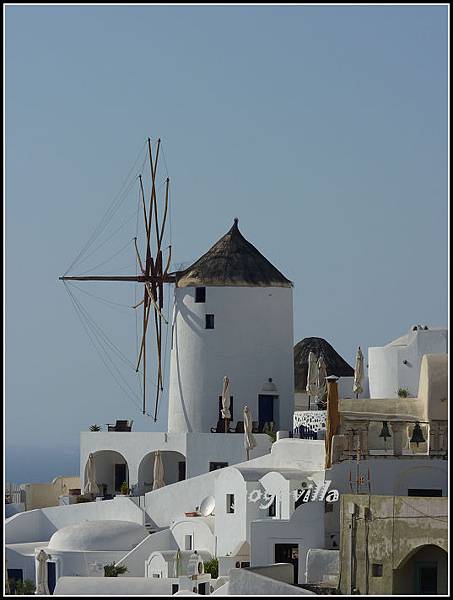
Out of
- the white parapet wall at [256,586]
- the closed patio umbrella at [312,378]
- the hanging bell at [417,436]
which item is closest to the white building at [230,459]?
the hanging bell at [417,436]

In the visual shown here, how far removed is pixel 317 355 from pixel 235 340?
168 inches

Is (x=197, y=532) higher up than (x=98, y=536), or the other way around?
(x=197, y=532)

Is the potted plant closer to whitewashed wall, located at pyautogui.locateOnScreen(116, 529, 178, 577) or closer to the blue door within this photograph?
whitewashed wall, located at pyautogui.locateOnScreen(116, 529, 178, 577)

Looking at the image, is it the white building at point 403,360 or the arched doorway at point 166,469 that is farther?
the arched doorway at point 166,469

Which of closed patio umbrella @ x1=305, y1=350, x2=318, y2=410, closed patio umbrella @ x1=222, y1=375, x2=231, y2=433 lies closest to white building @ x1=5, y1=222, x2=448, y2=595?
closed patio umbrella @ x1=222, y1=375, x2=231, y2=433

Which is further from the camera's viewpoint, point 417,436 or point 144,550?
point 144,550

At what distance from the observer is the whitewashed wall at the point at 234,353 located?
46719 mm

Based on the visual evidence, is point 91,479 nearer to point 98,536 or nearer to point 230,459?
point 230,459

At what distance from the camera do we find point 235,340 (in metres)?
46.8

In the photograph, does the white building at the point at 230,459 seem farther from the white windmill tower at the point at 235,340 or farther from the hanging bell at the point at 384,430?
the hanging bell at the point at 384,430

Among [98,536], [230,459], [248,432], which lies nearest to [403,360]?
[248,432]

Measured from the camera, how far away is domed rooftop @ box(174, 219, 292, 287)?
4678 centimetres

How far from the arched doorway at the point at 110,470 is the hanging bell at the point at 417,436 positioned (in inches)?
451

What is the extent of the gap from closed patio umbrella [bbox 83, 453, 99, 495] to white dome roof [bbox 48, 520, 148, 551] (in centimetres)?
378
